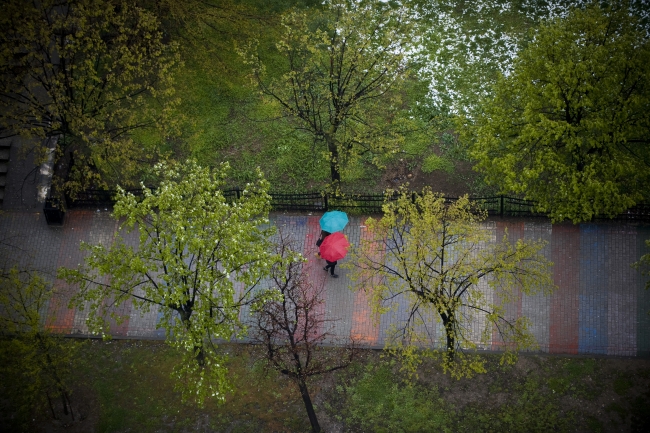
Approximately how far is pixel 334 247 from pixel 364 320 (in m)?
3.14

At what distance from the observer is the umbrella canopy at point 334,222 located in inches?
921

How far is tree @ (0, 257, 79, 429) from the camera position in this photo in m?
19.5

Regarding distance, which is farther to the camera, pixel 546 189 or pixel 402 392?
pixel 546 189

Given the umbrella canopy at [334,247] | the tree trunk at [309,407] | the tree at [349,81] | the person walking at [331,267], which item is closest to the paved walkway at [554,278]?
the person walking at [331,267]

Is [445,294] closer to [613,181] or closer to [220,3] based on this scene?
[613,181]

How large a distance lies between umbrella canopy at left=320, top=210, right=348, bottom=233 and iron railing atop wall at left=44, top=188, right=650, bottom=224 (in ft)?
6.47

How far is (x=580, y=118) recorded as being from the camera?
857 inches

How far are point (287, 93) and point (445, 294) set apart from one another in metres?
10.5

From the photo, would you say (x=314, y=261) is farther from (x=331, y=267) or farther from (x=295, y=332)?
(x=295, y=332)

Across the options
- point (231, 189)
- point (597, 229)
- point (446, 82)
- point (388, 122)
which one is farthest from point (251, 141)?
point (597, 229)

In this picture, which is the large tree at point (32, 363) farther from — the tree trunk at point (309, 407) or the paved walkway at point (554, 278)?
the tree trunk at point (309, 407)

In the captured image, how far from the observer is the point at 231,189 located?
26.1 meters

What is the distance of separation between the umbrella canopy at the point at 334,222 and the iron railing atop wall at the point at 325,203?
1.97 meters

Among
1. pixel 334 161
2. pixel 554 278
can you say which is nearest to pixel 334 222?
pixel 334 161
